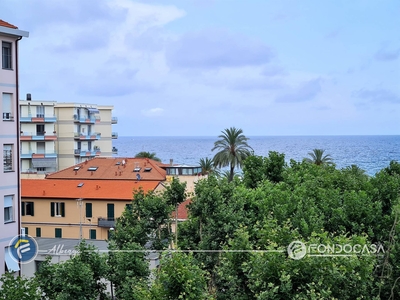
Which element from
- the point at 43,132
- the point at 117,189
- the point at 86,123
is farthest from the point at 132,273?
the point at 86,123

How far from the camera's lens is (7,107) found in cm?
2500

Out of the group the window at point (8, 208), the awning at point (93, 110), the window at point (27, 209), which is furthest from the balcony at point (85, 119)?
the window at point (8, 208)

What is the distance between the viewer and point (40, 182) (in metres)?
54.2

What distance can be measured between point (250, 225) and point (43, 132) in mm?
54704

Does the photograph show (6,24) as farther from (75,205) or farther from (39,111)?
(39,111)

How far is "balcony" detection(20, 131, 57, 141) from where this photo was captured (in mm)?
68988

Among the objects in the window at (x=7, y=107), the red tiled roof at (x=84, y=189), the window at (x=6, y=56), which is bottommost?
the red tiled roof at (x=84, y=189)

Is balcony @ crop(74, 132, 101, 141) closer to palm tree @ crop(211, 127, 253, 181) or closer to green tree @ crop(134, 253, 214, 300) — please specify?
palm tree @ crop(211, 127, 253, 181)

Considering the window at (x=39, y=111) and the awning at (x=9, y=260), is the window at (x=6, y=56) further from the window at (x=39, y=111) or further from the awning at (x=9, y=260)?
the window at (x=39, y=111)

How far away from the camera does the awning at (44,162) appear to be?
232 feet

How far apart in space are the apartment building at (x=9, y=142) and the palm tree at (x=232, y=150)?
35013 millimetres
